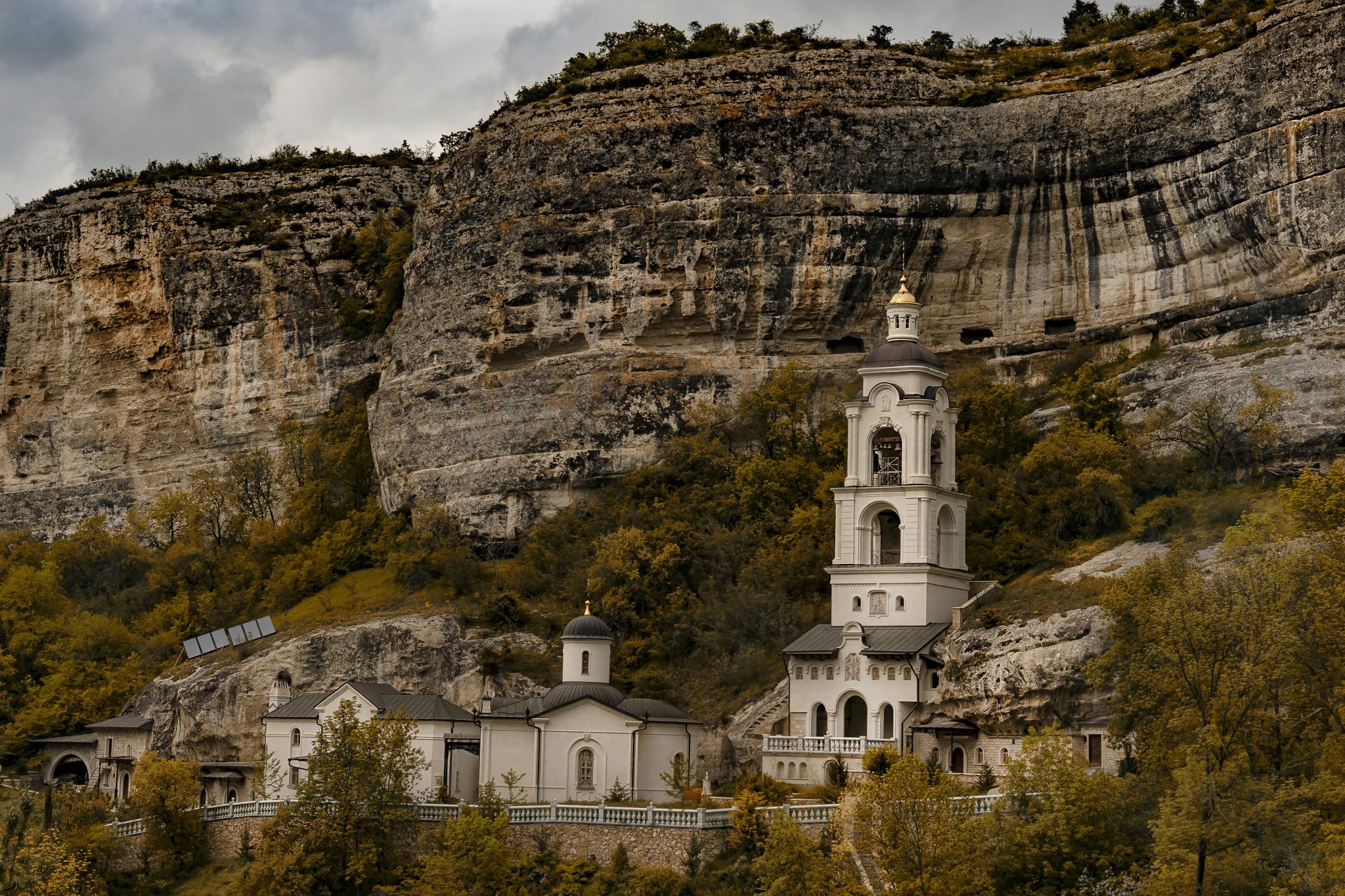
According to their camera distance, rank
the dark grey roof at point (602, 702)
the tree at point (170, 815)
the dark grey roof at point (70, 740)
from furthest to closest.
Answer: the dark grey roof at point (70, 740), the dark grey roof at point (602, 702), the tree at point (170, 815)

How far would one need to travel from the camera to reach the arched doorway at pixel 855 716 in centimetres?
6656

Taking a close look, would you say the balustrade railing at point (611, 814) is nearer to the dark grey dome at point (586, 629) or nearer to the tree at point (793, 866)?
the tree at point (793, 866)

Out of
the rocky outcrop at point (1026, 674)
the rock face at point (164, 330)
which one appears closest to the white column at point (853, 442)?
the rocky outcrop at point (1026, 674)

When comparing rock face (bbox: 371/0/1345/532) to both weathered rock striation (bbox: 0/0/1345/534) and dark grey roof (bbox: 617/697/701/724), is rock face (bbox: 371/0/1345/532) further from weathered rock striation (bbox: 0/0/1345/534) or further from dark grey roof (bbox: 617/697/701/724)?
dark grey roof (bbox: 617/697/701/724)

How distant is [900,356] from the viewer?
7075cm

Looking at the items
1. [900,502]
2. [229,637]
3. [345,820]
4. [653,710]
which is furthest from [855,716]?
[229,637]

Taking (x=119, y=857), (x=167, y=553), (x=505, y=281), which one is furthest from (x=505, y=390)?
(x=119, y=857)

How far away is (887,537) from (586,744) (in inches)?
510

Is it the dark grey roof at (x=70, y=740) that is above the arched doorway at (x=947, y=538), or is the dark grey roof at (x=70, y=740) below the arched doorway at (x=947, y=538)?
below

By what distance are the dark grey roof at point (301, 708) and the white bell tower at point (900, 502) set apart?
1681cm

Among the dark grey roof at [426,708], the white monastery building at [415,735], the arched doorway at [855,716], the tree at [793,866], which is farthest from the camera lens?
the arched doorway at [855,716]

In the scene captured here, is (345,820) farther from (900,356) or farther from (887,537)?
(900,356)

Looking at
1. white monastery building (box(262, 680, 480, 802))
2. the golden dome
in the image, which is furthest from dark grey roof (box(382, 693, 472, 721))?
the golden dome

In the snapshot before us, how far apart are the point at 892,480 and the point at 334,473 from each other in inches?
1127
